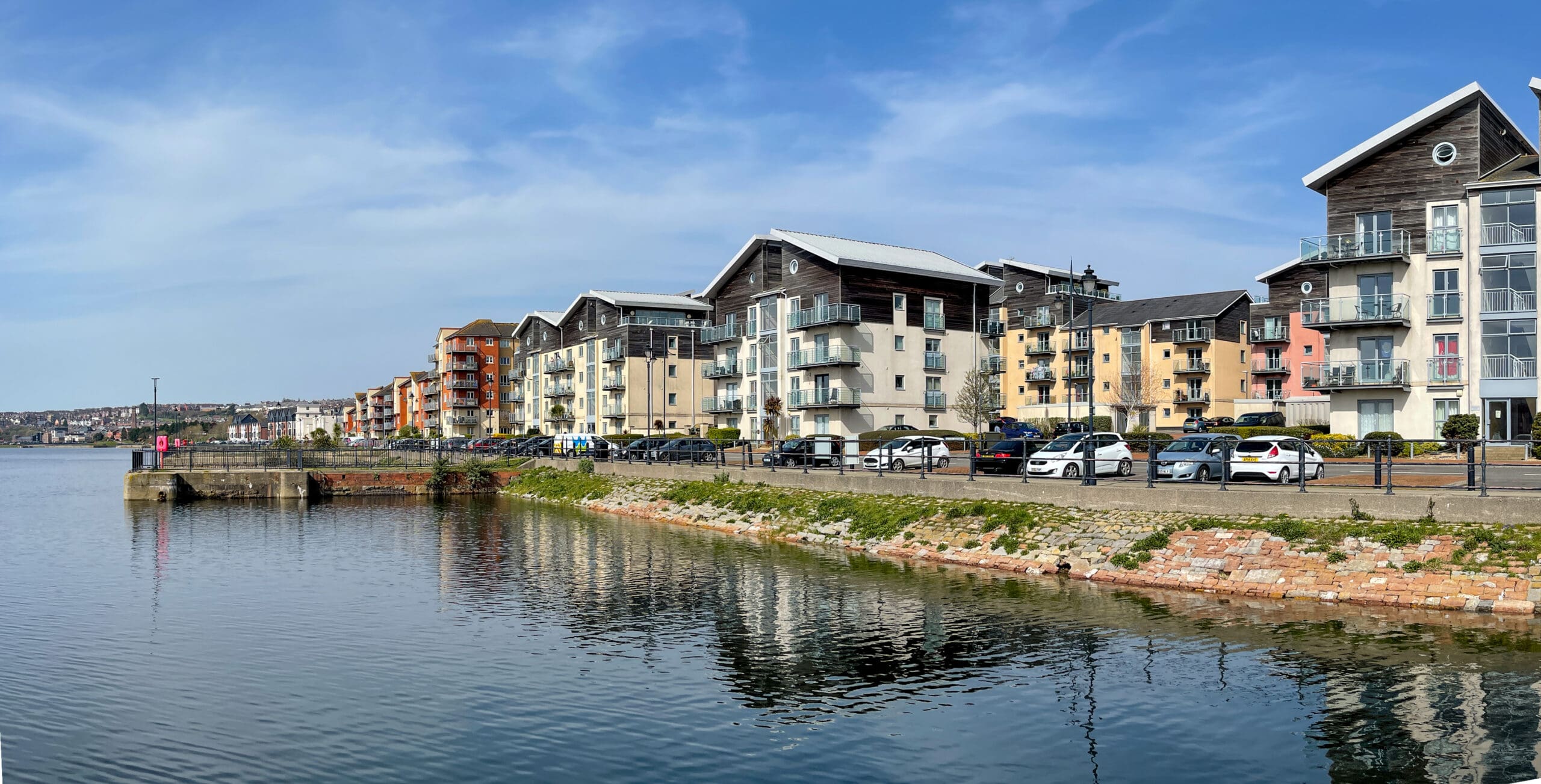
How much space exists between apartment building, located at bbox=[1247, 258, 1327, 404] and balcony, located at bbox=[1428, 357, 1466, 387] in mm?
21979

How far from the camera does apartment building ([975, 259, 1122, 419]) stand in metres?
102

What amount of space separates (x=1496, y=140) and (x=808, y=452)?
34557 mm

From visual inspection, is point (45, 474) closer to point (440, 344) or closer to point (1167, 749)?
point (440, 344)

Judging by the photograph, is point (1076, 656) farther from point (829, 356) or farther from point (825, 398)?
point (825, 398)

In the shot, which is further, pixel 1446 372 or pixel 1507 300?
pixel 1446 372

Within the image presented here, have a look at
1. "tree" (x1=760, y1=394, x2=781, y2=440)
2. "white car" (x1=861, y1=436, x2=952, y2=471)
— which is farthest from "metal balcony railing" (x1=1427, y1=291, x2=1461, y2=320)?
"tree" (x1=760, y1=394, x2=781, y2=440)

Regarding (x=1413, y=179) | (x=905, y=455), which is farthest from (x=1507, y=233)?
(x=905, y=455)

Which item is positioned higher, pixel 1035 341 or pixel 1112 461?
pixel 1035 341

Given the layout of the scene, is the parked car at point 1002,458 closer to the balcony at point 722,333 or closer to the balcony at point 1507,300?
the balcony at point 1507,300

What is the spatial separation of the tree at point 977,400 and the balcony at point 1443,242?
28.5m

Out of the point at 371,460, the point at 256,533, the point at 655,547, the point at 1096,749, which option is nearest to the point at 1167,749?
the point at 1096,749

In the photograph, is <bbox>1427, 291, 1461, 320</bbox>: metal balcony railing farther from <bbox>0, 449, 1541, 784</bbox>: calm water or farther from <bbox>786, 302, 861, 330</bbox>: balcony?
<bbox>0, 449, 1541, 784</bbox>: calm water

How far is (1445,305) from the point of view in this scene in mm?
49719

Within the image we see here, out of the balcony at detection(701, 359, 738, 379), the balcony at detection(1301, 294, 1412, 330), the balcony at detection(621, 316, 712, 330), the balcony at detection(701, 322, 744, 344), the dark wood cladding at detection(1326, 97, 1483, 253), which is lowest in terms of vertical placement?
the balcony at detection(701, 359, 738, 379)
